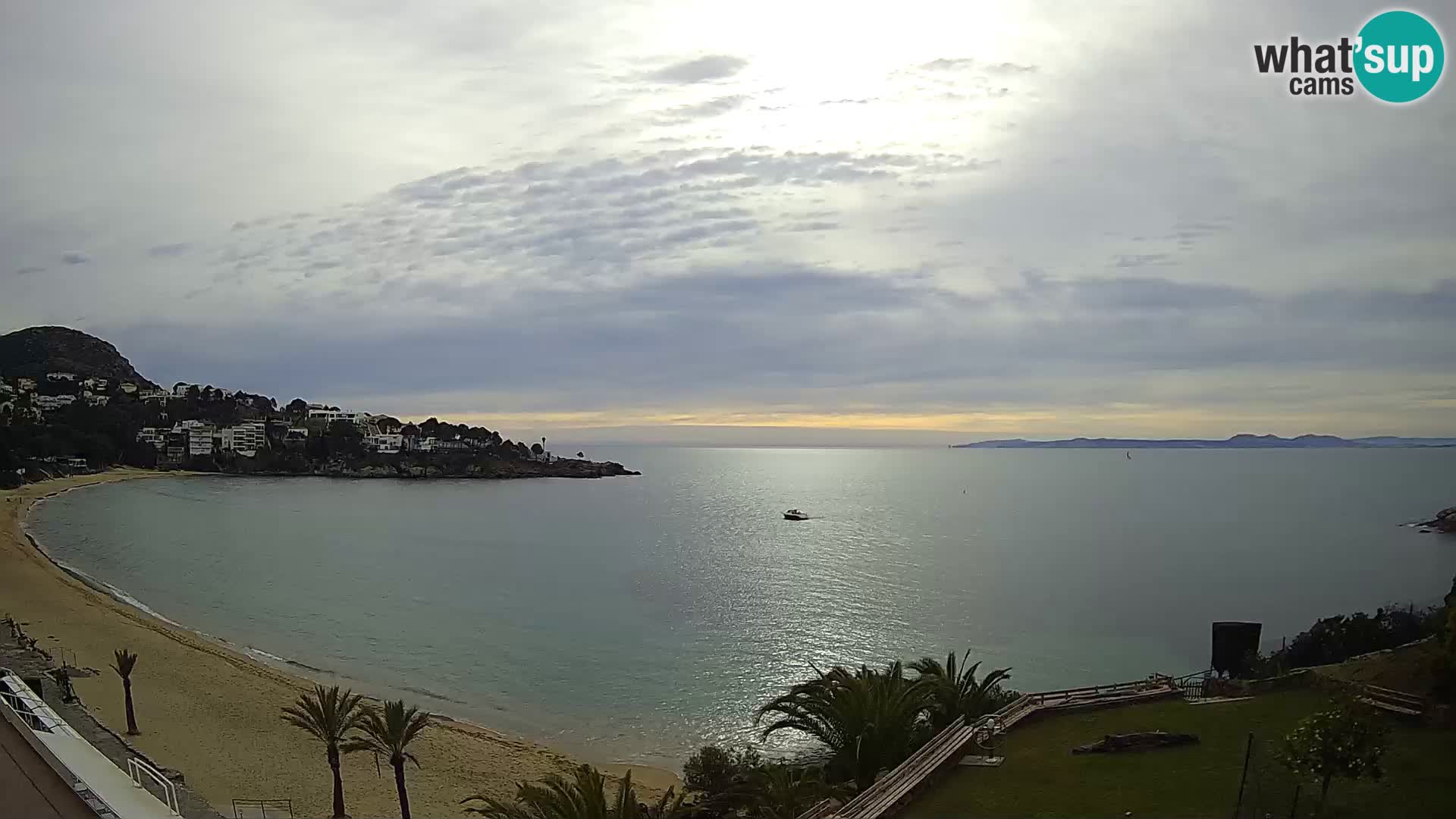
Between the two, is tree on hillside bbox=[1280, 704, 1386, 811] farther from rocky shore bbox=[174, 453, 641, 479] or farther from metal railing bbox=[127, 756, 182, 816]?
rocky shore bbox=[174, 453, 641, 479]

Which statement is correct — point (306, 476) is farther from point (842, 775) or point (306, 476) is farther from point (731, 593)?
point (842, 775)

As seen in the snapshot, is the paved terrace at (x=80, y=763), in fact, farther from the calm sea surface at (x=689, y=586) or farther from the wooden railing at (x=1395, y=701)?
the wooden railing at (x=1395, y=701)

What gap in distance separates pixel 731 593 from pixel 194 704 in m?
30.4

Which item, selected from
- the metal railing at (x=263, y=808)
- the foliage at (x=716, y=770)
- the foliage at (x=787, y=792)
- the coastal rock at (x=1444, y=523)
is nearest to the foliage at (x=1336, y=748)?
the foliage at (x=787, y=792)

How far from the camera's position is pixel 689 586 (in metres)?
54.6

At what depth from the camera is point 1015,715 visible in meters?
17.1

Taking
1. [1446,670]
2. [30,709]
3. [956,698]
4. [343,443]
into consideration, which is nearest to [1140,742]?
[1446,670]

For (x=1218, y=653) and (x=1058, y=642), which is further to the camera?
(x=1058, y=642)

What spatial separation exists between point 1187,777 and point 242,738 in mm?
24503

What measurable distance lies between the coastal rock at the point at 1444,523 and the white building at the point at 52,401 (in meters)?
214

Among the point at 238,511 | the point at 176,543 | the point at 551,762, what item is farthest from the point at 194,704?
the point at 238,511

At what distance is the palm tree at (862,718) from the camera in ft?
55.9

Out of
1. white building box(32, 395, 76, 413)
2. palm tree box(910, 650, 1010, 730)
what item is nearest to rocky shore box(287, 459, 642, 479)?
white building box(32, 395, 76, 413)

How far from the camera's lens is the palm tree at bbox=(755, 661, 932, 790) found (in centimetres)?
1703
